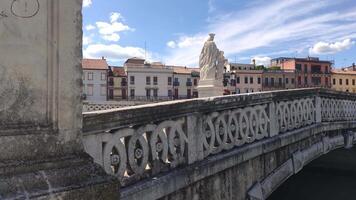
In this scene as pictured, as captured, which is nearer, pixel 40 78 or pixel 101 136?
pixel 40 78

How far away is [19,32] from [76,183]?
947 mm

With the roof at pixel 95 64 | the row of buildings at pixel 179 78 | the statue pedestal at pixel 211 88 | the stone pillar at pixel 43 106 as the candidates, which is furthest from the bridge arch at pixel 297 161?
the roof at pixel 95 64

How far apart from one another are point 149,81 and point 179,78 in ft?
19.3

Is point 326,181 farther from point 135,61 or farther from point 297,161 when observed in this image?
point 135,61

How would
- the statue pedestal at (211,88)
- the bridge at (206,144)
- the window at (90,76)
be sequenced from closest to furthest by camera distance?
the bridge at (206,144) → the statue pedestal at (211,88) → the window at (90,76)

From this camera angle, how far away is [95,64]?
228ft

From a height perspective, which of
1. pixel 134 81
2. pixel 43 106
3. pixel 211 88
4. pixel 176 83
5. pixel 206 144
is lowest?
pixel 206 144

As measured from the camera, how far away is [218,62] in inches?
544

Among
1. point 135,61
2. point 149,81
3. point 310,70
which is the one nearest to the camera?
point 149,81

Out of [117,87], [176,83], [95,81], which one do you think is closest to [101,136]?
[95,81]

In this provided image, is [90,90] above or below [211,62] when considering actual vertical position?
above

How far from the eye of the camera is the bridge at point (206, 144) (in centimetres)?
351

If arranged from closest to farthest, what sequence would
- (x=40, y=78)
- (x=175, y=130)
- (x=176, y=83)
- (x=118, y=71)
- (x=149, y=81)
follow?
1. (x=40, y=78)
2. (x=175, y=130)
3. (x=149, y=81)
4. (x=118, y=71)
5. (x=176, y=83)

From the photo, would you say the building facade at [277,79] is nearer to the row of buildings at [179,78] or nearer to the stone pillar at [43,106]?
the row of buildings at [179,78]
